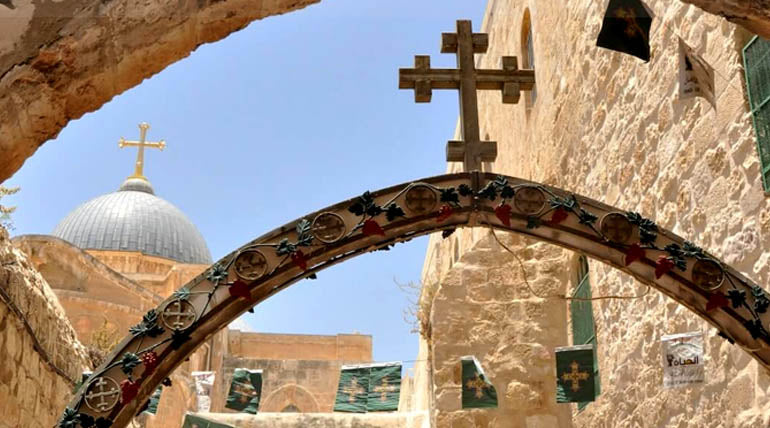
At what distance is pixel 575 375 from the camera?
8.72 metres

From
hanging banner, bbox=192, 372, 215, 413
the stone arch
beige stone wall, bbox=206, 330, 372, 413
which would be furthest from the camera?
the stone arch

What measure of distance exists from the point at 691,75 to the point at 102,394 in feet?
12.9

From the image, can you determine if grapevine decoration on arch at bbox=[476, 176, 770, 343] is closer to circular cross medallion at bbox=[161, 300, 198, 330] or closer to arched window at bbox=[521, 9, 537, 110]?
circular cross medallion at bbox=[161, 300, 198, 330]

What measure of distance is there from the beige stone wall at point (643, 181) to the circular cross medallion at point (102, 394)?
3.74 m

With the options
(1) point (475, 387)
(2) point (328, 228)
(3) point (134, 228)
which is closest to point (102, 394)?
(2) point (328, 228)

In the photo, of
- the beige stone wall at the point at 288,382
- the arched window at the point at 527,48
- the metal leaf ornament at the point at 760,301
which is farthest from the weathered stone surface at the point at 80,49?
the beige stone wall at the point at 288,382

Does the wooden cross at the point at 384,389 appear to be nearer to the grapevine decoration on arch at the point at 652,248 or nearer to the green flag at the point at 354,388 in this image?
the green flag at the point at 354,388

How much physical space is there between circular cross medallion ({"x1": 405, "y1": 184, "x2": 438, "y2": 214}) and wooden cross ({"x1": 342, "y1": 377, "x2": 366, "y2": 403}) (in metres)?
7.25

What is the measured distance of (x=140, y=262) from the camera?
36438 mm

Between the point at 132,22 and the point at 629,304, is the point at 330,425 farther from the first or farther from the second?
the point at 132,22

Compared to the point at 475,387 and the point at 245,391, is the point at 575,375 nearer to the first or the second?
the point at 475,387

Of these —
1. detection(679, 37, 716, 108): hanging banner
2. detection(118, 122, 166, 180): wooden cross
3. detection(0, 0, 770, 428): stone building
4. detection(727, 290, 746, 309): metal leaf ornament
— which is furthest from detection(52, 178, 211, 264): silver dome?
detection(727, 290, 746, 309): metal leaf ornament

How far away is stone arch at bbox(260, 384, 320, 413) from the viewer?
24.8 meters

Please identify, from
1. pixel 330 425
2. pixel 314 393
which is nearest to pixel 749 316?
pixel 330 425
